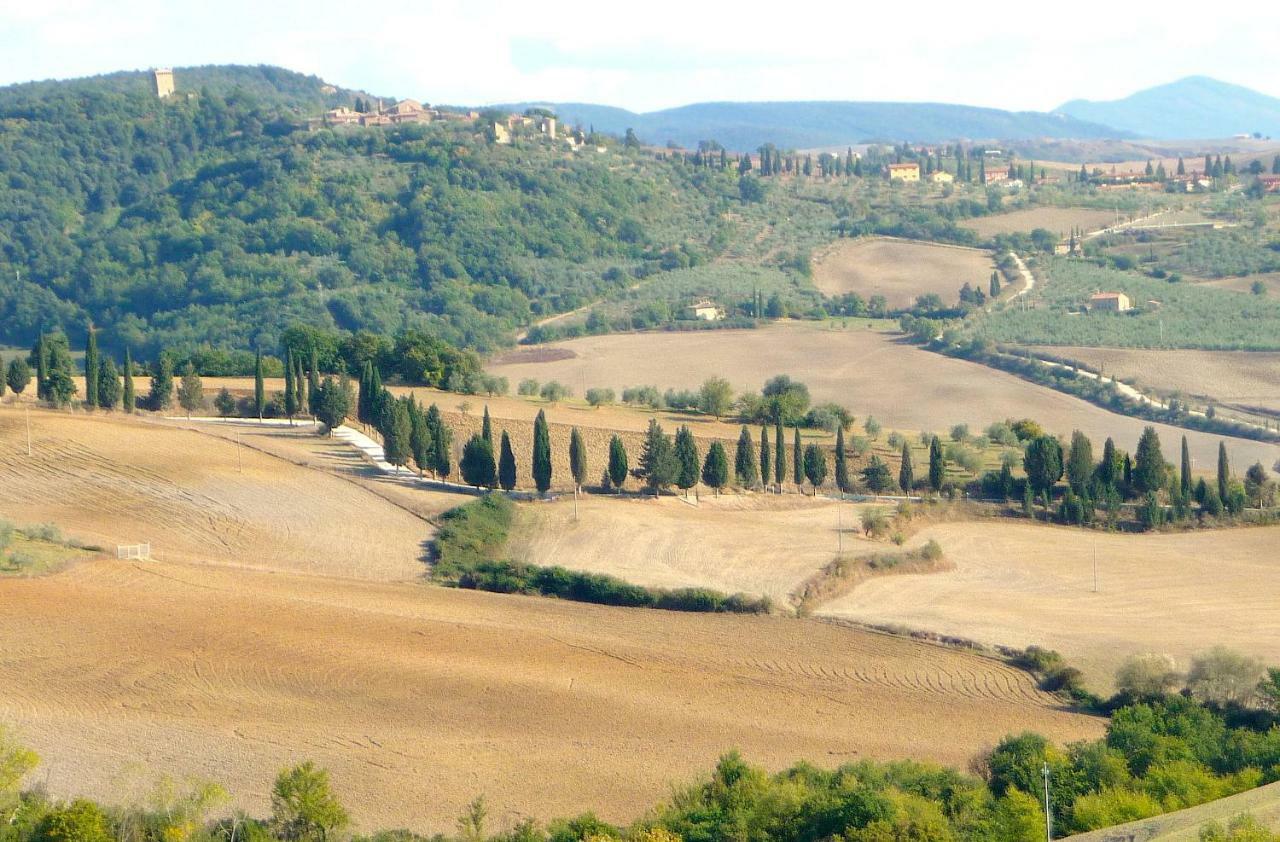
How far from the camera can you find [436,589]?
47969 millimetres

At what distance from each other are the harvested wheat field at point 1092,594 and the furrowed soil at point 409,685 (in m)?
2.60

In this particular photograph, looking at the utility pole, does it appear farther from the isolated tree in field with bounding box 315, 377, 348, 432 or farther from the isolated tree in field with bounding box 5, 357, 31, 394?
the isolated tree in field with bounding box 5, 357, 31, 394

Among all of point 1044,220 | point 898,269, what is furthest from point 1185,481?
point 1044,220

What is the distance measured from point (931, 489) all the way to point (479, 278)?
7207cm

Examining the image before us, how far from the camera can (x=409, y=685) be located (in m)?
38.7

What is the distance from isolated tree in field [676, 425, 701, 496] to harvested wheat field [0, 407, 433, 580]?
9.36 meters

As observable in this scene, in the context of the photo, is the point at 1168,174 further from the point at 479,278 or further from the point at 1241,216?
the point at 479,278

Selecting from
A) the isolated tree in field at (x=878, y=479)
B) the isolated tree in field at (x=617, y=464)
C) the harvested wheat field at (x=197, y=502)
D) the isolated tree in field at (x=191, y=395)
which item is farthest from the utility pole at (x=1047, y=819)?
the isolated tree in field at (x=191, y=395)

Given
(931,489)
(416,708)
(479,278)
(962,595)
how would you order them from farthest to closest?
(479,278) → (931,489) → (962,595) → (416,708)

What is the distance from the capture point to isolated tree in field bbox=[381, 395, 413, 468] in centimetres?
5934

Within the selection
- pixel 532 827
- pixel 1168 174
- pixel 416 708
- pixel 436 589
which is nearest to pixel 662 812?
pixel 532 827

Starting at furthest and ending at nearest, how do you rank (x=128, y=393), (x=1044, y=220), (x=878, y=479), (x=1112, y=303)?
1. (x=1044, y=220)
2. (x=1112, y=303)
3. (x=128, y=393)
4. (x=878, y=479)

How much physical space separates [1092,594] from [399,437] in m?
23.6

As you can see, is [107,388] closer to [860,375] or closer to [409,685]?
[409,685]
